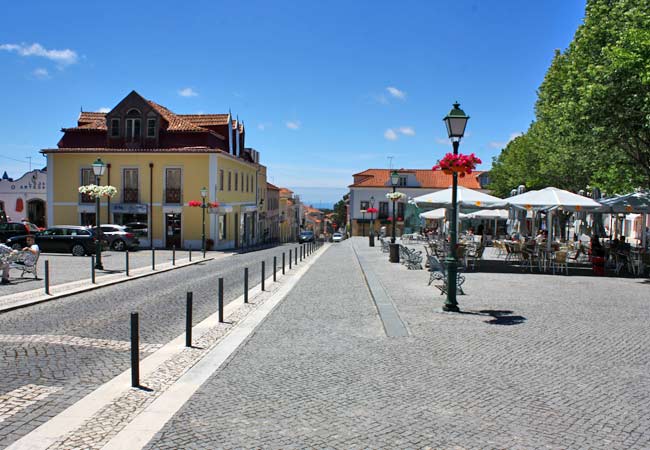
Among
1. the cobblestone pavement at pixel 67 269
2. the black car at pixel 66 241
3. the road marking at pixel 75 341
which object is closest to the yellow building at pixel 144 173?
the cobblestone pavement at pixel 67 269

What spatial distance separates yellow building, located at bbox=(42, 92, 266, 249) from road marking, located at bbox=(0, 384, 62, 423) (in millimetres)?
29287

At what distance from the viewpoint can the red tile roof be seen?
2854 inches

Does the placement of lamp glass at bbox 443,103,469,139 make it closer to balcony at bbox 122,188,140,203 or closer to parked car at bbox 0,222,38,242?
parked car at bbox 0,222,38,242

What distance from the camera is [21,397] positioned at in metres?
5.79

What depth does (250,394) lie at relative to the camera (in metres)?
5.95

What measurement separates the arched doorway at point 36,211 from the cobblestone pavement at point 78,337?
1413 inches

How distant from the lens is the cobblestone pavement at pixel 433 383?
16.0 ft

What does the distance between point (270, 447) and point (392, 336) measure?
4381 millimetres

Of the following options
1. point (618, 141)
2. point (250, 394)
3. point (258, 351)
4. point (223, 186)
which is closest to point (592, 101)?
point (618, 141)

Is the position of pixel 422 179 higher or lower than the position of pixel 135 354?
higher

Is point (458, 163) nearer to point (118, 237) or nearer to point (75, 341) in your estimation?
point (75, 341)

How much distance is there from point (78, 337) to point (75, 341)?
12.1 inches

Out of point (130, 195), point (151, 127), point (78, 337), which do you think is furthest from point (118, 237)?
point (78, 337)

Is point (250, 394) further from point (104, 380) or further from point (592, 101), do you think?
point (592, 101)
